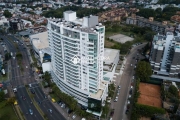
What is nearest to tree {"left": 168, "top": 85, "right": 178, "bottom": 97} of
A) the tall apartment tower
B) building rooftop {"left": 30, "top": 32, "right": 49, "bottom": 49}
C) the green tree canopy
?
the tall apartment tower

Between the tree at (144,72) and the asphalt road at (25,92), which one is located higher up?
the tree at (144,72)

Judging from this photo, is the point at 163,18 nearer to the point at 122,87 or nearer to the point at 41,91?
the point at 122,87

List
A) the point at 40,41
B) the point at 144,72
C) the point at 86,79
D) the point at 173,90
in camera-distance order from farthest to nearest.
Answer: the point at 40,41 < the point at 144,72 < the point at 173,90 < the point at 86,79

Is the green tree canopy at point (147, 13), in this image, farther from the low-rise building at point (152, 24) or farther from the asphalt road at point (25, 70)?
the asphalt road at point (25, 70)

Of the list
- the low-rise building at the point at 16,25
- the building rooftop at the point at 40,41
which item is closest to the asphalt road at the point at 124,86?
the building rooftop at the point at 40,41

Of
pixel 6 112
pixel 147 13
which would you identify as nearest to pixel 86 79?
pixel 6 112

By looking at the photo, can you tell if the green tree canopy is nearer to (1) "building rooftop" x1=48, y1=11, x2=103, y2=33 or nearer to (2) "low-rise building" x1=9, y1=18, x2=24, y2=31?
(2) "low-rise building" x1=9, y1=18, x2=24, y2=31

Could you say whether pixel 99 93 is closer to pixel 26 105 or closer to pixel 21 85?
pixel 26 105
